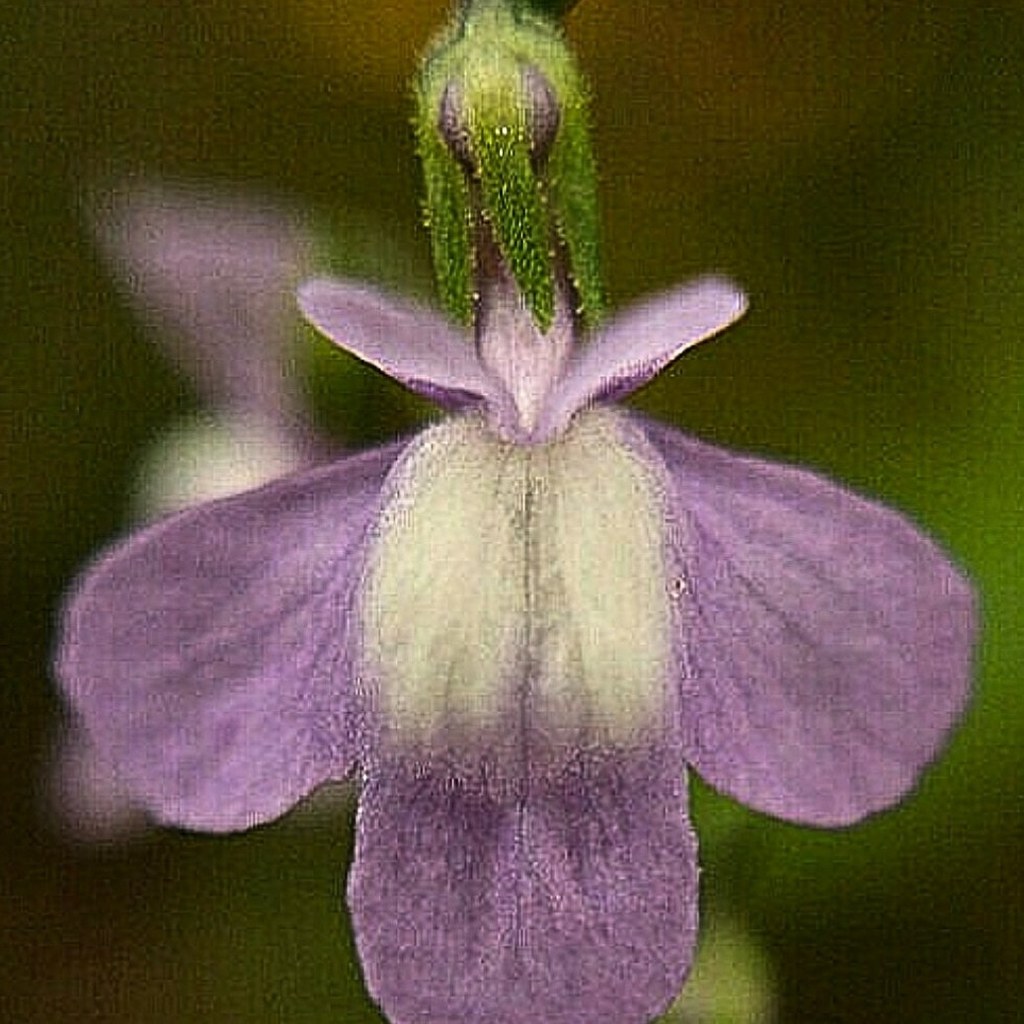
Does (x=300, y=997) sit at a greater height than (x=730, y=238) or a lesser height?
lesser

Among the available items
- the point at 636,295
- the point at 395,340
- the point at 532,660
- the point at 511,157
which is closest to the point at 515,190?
the point at 511,157

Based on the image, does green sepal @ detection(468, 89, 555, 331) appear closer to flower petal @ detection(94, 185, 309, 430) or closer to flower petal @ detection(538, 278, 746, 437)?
flower petal @ detection(538, 278, 746, 437)

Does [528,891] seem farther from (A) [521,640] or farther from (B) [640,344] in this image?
(B) [640,344]

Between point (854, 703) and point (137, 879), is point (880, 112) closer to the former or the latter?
point (137, 879)

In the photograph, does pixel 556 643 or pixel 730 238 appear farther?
pixel 730 238

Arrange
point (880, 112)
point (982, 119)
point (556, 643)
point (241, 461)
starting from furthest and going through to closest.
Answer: point (880, 112) < point (982, 119) < point (241, 461) < point (556, 643)

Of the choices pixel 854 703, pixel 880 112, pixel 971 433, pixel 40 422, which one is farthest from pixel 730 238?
pixel 854 703
